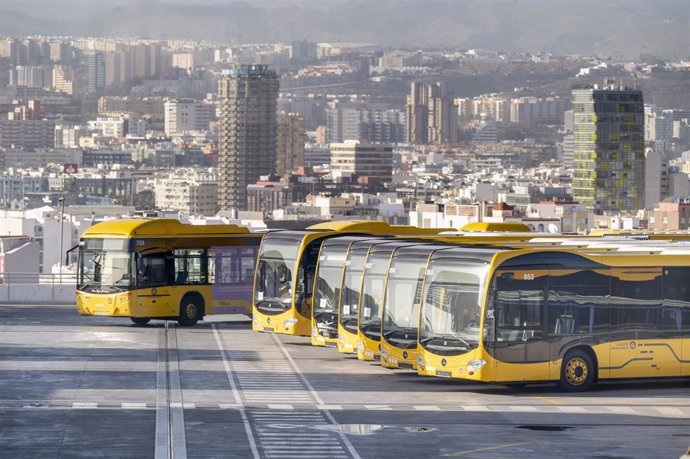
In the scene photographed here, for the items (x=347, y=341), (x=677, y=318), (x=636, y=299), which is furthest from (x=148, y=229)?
(x=677, y=318)

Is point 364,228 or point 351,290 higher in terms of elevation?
point 364,228

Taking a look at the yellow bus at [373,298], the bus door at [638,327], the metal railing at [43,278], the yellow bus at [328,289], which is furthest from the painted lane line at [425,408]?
the metal railing at [43,278]

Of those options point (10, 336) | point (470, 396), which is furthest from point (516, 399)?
point (10, 336)

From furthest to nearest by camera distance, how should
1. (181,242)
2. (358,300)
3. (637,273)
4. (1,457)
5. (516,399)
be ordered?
(181,242), (358,300), (637,273), (516,399), (1,457)

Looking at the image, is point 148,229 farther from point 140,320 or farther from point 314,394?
point 314,394

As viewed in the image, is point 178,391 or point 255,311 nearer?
point 178,391

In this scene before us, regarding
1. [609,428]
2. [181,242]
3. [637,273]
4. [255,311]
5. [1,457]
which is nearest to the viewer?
[1,457]

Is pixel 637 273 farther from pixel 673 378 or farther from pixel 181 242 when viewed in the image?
pixel 181 242
